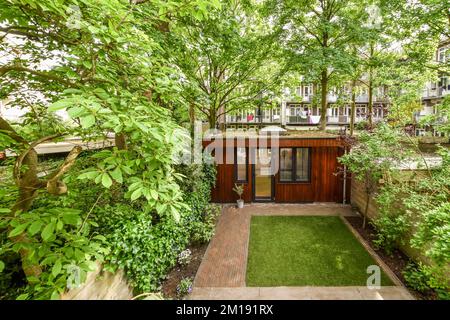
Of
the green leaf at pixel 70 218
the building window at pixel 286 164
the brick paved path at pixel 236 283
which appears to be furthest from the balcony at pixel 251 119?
the green leaf at pixel 70 218

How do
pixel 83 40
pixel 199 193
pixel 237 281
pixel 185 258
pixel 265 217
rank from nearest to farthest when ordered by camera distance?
pixel 83 40
pixel 237 281
pixel 185 258
pixel 199 193
pixel 265 217

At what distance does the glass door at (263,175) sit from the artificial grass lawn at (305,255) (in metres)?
2.11

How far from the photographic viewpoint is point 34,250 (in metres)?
2.06

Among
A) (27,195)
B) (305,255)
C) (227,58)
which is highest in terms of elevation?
(227,58)

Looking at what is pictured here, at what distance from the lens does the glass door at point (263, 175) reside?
9.88 meters

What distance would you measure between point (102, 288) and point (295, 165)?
26.9 feet

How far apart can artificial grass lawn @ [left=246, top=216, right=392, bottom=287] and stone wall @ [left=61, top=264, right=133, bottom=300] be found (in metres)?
2.60

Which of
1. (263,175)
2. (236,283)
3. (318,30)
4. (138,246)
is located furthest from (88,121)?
(318,30)

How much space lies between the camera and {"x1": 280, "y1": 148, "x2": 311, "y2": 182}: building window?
9.59m

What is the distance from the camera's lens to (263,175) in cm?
1227

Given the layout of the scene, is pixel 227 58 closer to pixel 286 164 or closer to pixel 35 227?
pixel 286 164
